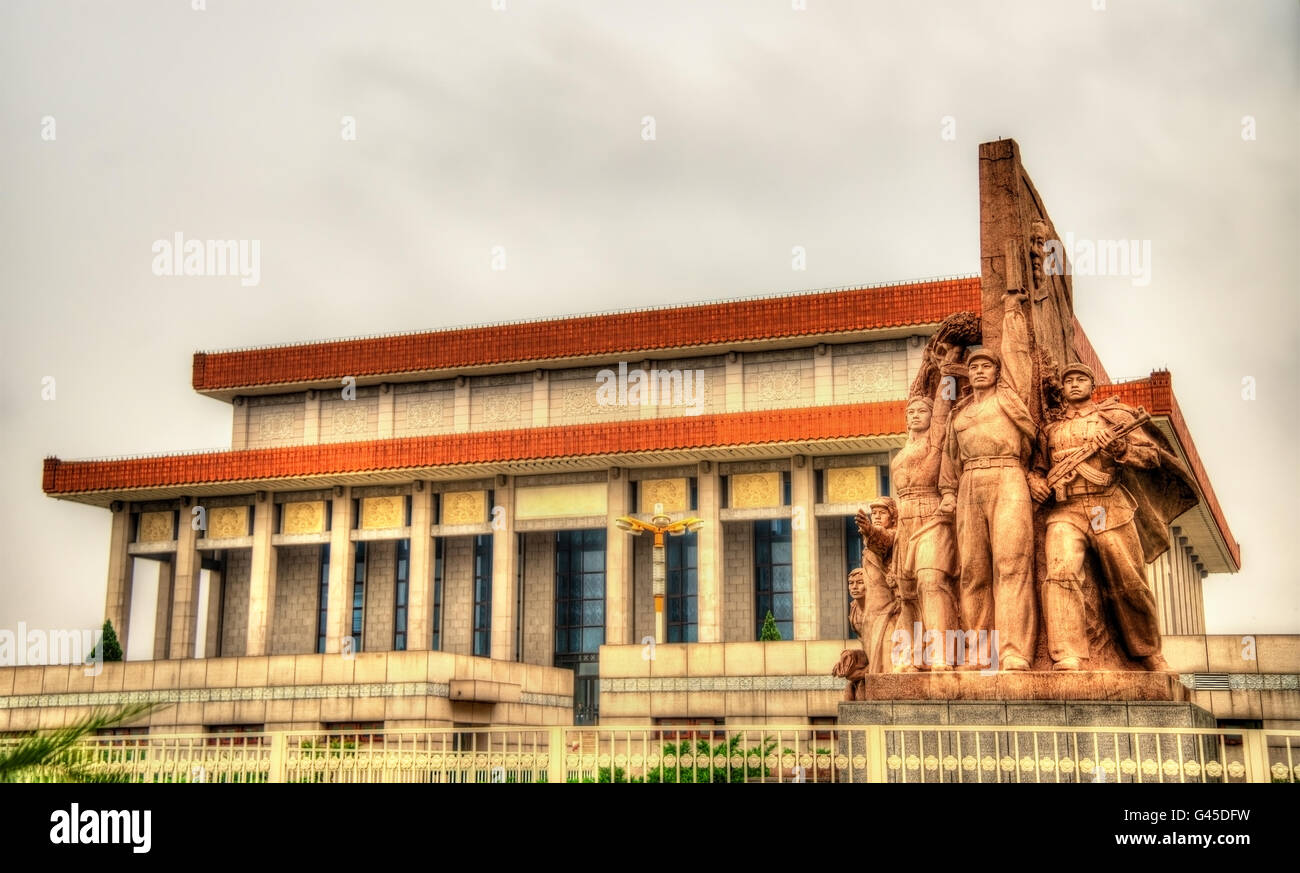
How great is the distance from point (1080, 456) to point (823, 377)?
76.2ft

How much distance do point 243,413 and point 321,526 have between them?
5358 millimetres

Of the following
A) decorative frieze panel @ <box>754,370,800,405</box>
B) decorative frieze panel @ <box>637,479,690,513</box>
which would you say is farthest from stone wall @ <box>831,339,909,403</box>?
decorative frieze panel @ <box>637,479,690,513</box>

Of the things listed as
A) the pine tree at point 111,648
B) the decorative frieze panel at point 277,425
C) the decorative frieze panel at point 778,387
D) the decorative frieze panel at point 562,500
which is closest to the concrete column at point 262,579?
the decorative frieze panel at point 277,425

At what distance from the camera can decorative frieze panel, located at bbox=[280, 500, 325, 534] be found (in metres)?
35.4

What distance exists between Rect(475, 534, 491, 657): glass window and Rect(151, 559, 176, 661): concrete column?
794 cm

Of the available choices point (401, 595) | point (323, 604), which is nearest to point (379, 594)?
point (401, 595)

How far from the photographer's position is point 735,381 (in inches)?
1350

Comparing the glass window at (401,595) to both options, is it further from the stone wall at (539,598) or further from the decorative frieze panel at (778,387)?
the decorative frieze panel at (778,387)

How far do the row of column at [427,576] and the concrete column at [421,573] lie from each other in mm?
25

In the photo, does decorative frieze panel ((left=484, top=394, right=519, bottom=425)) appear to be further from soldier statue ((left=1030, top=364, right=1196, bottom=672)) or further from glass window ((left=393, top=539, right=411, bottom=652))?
soldier statue ((left=1030, top=364, right=1196, bottom=672))
